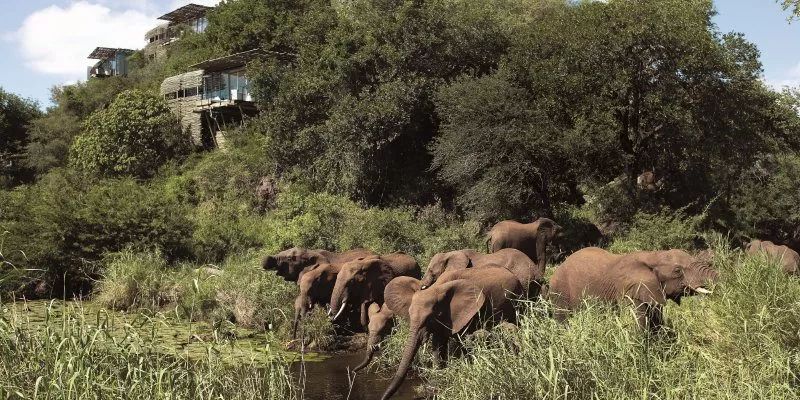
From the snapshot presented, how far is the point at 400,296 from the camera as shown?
1060cm

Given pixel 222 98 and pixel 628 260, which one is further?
pixel 222 98

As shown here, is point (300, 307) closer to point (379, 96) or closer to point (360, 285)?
point (360, 285)

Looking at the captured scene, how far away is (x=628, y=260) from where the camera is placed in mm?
10438

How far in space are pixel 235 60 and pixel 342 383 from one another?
27847 mm

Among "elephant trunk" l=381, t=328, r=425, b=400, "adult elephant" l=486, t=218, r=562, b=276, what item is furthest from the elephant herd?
"adult elephant" l=486, t=218, r=562, b=276

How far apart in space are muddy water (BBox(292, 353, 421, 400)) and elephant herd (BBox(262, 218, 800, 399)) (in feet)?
1.11

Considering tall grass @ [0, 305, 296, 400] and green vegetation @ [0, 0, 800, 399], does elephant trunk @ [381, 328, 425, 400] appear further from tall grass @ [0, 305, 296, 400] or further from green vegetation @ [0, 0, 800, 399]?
tall grass @ [0, 305, 296, 400]

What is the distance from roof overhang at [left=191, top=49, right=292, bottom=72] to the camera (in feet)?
114

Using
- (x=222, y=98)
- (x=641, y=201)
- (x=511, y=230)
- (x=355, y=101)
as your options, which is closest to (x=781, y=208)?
(x=641, y=201)

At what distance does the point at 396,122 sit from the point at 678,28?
9.45 m

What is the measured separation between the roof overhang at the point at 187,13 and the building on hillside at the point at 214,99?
22849mm

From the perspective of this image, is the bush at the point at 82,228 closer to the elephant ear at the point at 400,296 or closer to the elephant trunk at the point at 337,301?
the elephant trunk at the point at 337,301

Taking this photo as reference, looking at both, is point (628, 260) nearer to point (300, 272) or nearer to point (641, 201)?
point (300, 272)

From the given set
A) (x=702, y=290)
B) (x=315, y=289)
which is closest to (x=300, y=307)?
(x=315, y=289)
